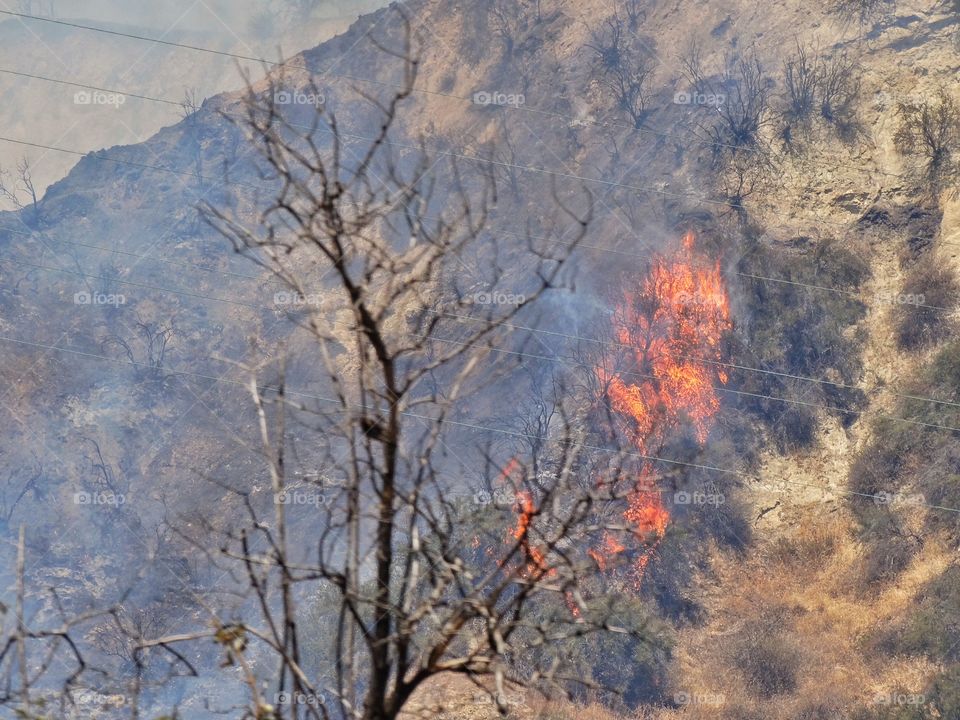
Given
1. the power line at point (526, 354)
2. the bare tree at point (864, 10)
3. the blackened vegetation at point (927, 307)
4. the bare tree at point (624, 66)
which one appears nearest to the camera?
the power line at point (526, 354)

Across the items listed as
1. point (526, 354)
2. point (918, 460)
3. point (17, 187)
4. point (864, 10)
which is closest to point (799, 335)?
point (918, 460)

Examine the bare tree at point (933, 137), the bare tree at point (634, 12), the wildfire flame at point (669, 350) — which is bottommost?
the wildfire flame at point (669, 350)

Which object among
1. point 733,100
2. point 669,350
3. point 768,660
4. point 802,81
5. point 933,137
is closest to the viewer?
point 768,660

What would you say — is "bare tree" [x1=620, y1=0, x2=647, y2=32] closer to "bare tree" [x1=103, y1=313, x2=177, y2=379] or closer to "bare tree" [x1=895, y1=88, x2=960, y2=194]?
"bare tree" [x1=895, y1=88, x2=960, y2=194]

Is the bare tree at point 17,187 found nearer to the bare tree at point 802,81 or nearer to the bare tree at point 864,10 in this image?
the bare tree at point 802,81

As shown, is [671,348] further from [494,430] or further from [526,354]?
[494,430]

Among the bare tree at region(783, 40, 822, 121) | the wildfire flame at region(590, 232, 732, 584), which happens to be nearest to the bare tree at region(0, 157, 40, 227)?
the wildfire flame at region(590, 232, 732, 584)

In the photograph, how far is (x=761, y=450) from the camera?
81.3 ft

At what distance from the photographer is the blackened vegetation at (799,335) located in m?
25.0

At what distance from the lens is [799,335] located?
26266mm

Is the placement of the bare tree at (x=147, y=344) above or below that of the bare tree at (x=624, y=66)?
below

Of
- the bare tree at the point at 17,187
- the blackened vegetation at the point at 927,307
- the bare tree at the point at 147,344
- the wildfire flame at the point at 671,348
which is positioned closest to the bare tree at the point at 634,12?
the wildfire flame at the point at 671,348

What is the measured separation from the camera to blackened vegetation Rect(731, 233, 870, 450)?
2498cm

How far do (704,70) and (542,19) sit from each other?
8304 mm
